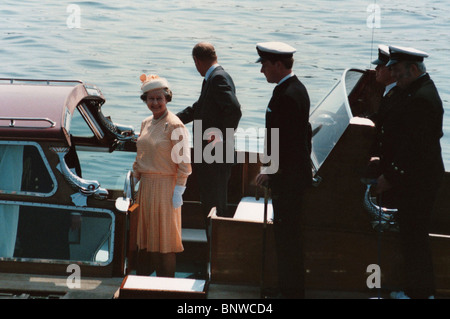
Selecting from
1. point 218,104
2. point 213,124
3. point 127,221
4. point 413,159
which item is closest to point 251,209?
point 213,124

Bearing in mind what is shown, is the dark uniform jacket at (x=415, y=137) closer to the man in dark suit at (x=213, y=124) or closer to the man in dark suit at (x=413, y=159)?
the man in dark suit at (x=413, y=159)

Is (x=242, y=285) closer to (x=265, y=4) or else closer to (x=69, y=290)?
(x=69, y=290)

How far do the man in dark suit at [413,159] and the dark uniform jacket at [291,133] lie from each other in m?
0.48

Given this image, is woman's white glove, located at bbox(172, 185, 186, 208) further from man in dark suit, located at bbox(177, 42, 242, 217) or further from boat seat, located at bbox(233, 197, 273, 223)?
man in dark suit, located at bbox(177, 42, 242, 217)

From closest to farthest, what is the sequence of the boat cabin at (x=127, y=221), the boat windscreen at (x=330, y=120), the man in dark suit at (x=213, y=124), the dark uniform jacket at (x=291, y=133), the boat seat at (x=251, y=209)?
1. the dark uniform jacket at (x=291, y=133)
2. the boat cabin at (x=127, y=221)
3. the boat windscreen at (x=330, y=120)
4. the boat seat at (x=251, y=209)
5. the man in dark suit at (x=213, y=124)

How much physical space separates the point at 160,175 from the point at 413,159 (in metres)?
1.80

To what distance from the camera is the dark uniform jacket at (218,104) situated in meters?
5.81

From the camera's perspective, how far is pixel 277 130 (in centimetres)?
450

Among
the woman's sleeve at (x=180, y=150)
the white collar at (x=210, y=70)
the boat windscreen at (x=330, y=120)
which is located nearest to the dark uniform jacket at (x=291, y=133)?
the boat windscreen at (x=330, y=120)

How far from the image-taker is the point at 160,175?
5215mm

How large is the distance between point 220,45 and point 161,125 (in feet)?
66.1

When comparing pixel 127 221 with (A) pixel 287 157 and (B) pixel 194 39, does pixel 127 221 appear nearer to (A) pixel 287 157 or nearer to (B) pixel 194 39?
(A) pixel 287 157

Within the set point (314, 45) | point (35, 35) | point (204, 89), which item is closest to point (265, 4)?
point (314, 45)

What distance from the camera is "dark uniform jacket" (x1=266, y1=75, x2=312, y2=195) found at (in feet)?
14.7
